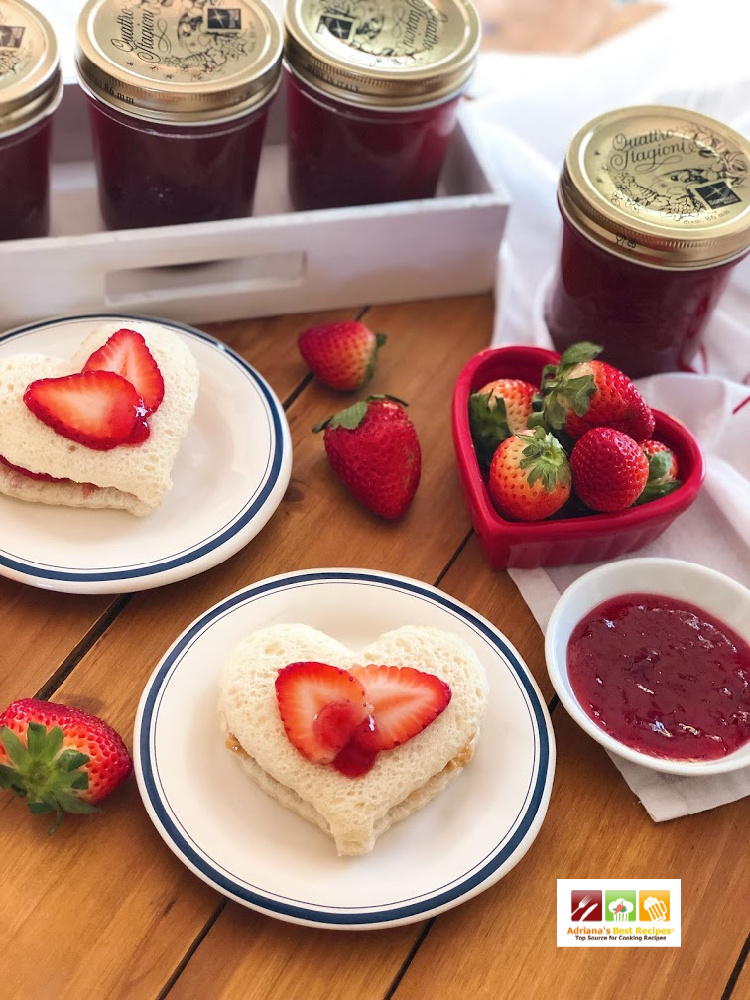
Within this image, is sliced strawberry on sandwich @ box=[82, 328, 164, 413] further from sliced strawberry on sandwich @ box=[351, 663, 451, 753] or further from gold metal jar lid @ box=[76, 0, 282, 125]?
sliced strawberry on sandwich @ box=[351, 663, 451, 753]

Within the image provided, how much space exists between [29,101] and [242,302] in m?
0.40

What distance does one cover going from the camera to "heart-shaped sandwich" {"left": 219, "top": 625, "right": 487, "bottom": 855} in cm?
104

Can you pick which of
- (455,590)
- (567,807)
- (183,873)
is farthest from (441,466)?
(183,873)

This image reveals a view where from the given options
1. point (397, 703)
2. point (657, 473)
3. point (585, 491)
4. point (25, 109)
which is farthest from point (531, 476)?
point (25, 109)

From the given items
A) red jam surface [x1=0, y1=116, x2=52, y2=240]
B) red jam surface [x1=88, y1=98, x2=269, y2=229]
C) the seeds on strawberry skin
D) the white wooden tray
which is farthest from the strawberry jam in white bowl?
red jam surface [x1=0, y1=116, x2=52, y2=240]

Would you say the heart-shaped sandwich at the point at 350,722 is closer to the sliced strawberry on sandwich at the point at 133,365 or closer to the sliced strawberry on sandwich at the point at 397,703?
the sliced strawberry on sandwich at the point at 397,703

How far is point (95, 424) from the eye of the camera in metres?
1.23

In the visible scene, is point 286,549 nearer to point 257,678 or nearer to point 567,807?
point 257,678

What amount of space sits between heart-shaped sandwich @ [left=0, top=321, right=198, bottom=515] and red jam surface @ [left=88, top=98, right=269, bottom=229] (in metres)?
0.23

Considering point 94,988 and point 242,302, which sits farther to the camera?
point 242,302

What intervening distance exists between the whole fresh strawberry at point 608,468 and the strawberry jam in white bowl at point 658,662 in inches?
3.2

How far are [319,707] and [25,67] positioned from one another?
2.89ft

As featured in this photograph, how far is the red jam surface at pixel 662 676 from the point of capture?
115cm

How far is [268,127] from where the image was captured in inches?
66.7
